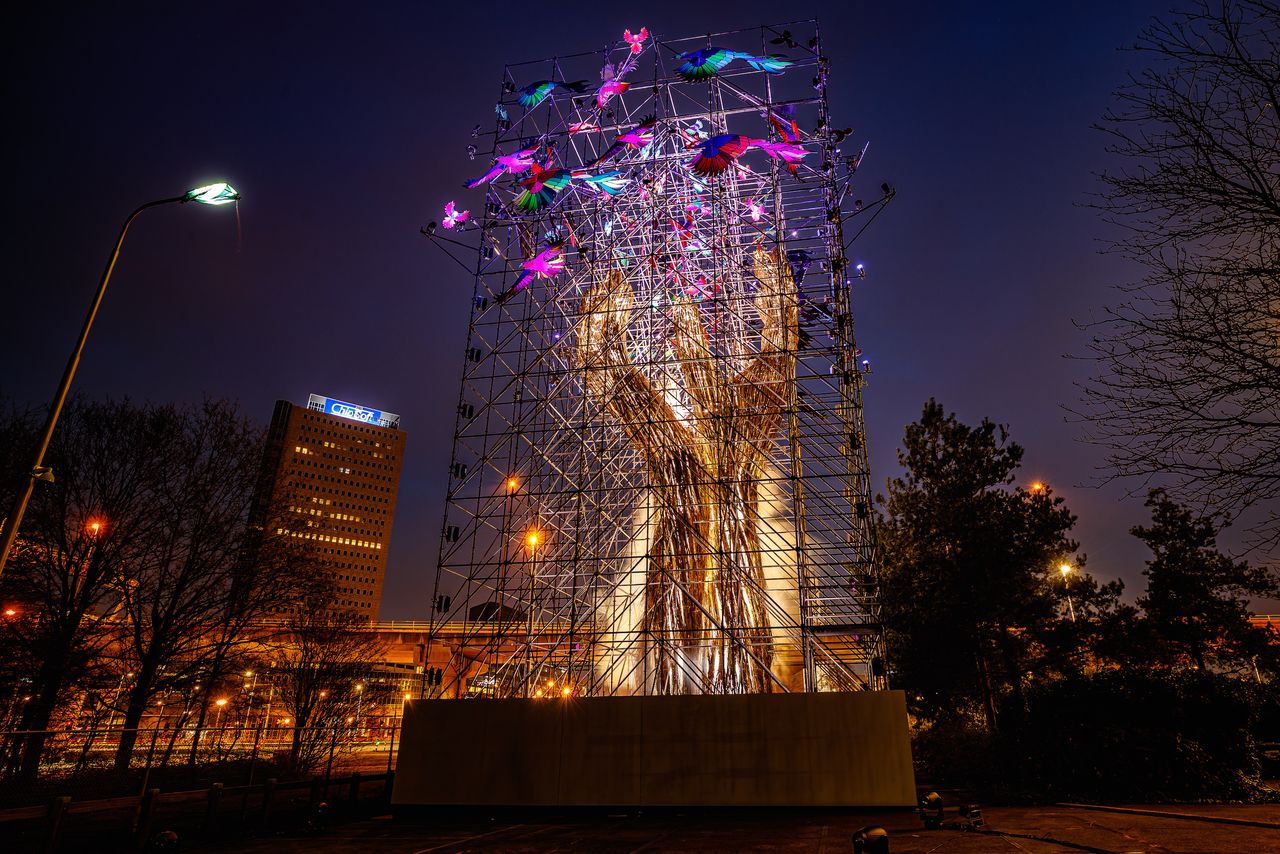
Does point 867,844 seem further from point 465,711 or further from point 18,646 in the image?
point 18,646

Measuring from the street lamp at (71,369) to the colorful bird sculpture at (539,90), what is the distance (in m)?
15.9

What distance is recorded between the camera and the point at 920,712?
25719mm

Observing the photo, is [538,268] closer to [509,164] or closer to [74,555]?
[509,164]

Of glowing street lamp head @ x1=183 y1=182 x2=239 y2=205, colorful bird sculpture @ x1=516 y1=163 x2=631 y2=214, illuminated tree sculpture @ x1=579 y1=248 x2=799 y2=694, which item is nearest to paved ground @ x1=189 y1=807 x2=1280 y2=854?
illuminated tree sculpture @ x1=579 y1=248 x2=799 y2=694

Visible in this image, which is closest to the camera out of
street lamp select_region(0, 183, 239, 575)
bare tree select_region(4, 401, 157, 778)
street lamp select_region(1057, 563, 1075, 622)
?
street lamp select_region(0, 183, 239, 575)

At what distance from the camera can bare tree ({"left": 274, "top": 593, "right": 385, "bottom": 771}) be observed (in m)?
22.8

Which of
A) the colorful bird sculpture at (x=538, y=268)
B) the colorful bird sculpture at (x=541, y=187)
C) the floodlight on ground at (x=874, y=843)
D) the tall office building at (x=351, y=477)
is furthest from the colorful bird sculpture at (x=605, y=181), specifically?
the tall office building at (x=351, y=477)

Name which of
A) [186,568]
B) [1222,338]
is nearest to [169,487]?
[186,568]

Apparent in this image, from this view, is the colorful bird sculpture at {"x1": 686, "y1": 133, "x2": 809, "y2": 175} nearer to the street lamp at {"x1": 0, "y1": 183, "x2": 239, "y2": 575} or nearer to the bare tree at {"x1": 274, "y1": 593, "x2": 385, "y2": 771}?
the street lamp at {"x1": 0, "y1": 183, "x2": 239, "y2": 575}

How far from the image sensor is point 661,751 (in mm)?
14359

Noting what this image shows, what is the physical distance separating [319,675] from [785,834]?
20.2 m

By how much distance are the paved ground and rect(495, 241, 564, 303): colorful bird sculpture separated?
14057 mm

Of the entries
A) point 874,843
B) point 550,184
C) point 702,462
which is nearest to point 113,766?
point 702,462

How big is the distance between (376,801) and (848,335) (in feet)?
53.8
